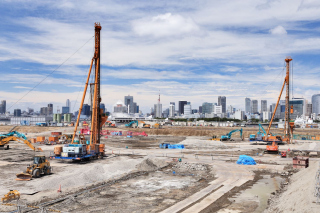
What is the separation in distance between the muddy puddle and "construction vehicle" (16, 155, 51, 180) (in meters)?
20.5

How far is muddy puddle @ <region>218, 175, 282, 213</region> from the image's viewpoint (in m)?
22.5

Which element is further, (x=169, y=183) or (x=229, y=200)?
(x=169, y=183)

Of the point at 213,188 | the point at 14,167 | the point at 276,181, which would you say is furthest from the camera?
the point at 14,167

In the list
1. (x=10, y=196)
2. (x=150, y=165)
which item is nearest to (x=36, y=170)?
(x=10, y=196)

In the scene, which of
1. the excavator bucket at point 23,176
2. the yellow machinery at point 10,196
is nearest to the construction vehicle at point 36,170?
the excavator bucket at point 23,176

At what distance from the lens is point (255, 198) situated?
25.7 meters

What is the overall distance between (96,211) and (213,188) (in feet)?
41.6

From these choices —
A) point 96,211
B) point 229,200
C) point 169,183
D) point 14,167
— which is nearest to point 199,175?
point 169,183

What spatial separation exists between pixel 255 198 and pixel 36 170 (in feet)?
74.9

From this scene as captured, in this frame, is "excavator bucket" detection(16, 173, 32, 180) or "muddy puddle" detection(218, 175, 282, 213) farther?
"excavator bucket" detection(16, 173, 32, 180)

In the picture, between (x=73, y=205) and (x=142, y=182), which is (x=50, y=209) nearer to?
(x=73, y=205)

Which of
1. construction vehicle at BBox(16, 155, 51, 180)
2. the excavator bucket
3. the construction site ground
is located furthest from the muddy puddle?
the excavator bucket

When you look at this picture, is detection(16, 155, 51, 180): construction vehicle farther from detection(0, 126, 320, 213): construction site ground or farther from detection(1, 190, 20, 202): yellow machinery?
detection(1, 190, 20, 202): yellow machinery

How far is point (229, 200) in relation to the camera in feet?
81.5
